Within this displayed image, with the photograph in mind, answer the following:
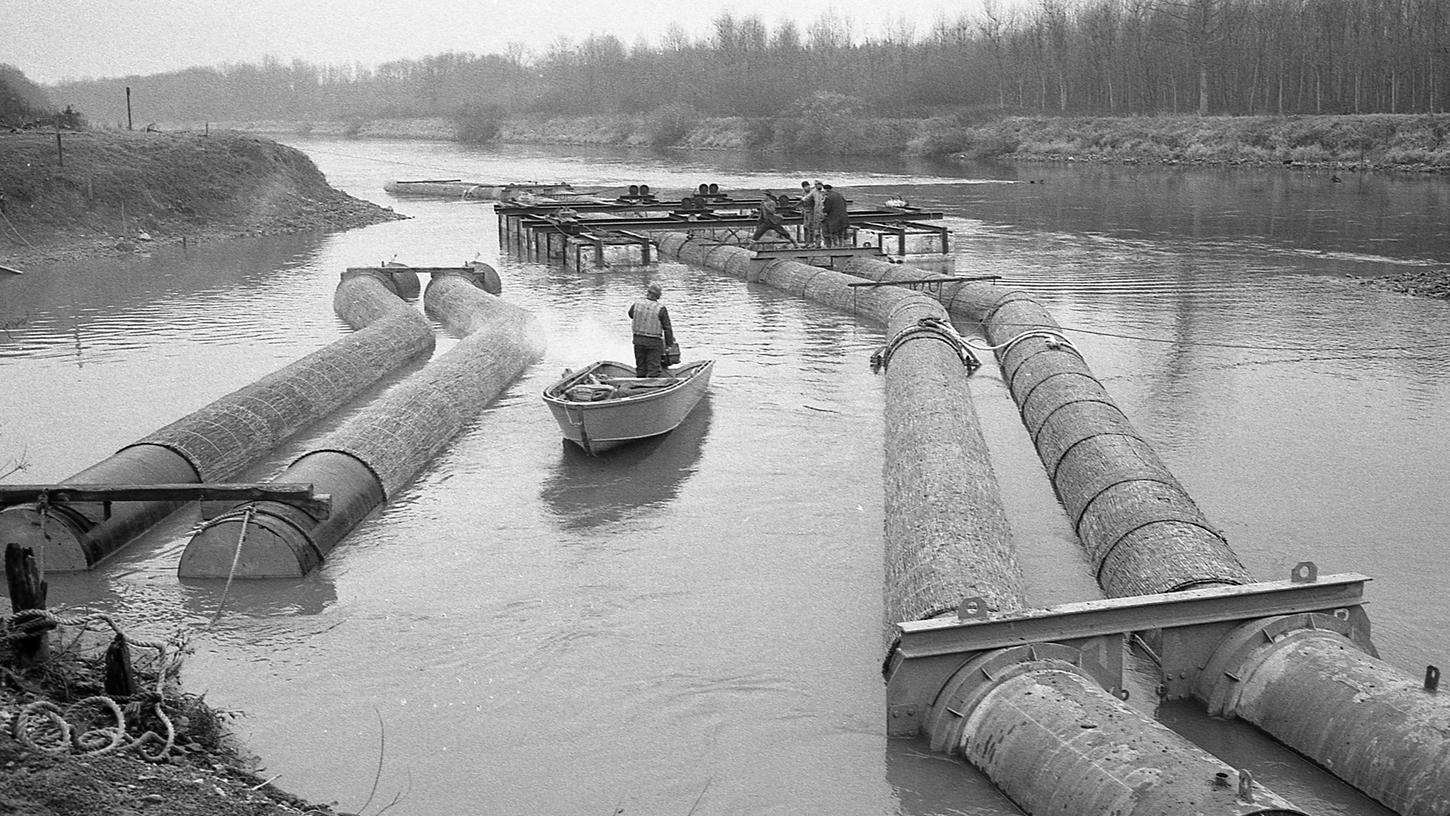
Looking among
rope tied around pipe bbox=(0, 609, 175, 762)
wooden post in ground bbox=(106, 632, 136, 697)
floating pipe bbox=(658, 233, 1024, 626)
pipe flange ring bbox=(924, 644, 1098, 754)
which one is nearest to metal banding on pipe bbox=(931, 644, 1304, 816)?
pipe flange ring bbox=(924, 644, 1098, 754)

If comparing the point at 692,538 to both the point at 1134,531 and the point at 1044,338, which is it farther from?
the point at 1044,338

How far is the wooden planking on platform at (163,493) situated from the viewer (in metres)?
10.8

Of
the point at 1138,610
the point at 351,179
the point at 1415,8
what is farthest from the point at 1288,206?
the point at 1415,8

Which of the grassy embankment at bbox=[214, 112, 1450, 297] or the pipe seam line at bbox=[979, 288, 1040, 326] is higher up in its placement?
→ the grassy embankment at bbox=[214, 112, 1450, 297]

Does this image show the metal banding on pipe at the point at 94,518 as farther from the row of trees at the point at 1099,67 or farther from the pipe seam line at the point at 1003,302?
the row of trees at the point at 1099,67

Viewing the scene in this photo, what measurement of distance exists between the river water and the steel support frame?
1.02ft

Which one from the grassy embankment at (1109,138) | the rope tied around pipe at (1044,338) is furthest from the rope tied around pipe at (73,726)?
the grassy embankment at (1109,138)

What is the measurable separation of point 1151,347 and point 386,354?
1198 centimetres

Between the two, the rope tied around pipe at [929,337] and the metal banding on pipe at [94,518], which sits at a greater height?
the rope tied around pipe at [929,337]

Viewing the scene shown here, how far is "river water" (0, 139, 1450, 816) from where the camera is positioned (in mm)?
8219

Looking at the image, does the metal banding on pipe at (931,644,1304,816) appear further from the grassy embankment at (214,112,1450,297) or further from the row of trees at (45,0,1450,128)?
the row of trees at (45,0,1450,128)

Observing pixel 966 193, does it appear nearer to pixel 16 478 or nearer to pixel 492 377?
pixel 492 377

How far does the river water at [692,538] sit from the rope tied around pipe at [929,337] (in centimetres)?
37

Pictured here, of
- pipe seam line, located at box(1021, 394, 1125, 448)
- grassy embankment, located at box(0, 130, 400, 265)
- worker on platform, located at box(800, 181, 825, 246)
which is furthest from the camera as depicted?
grassy embankment, located at box(0, 130, 400, 265)
